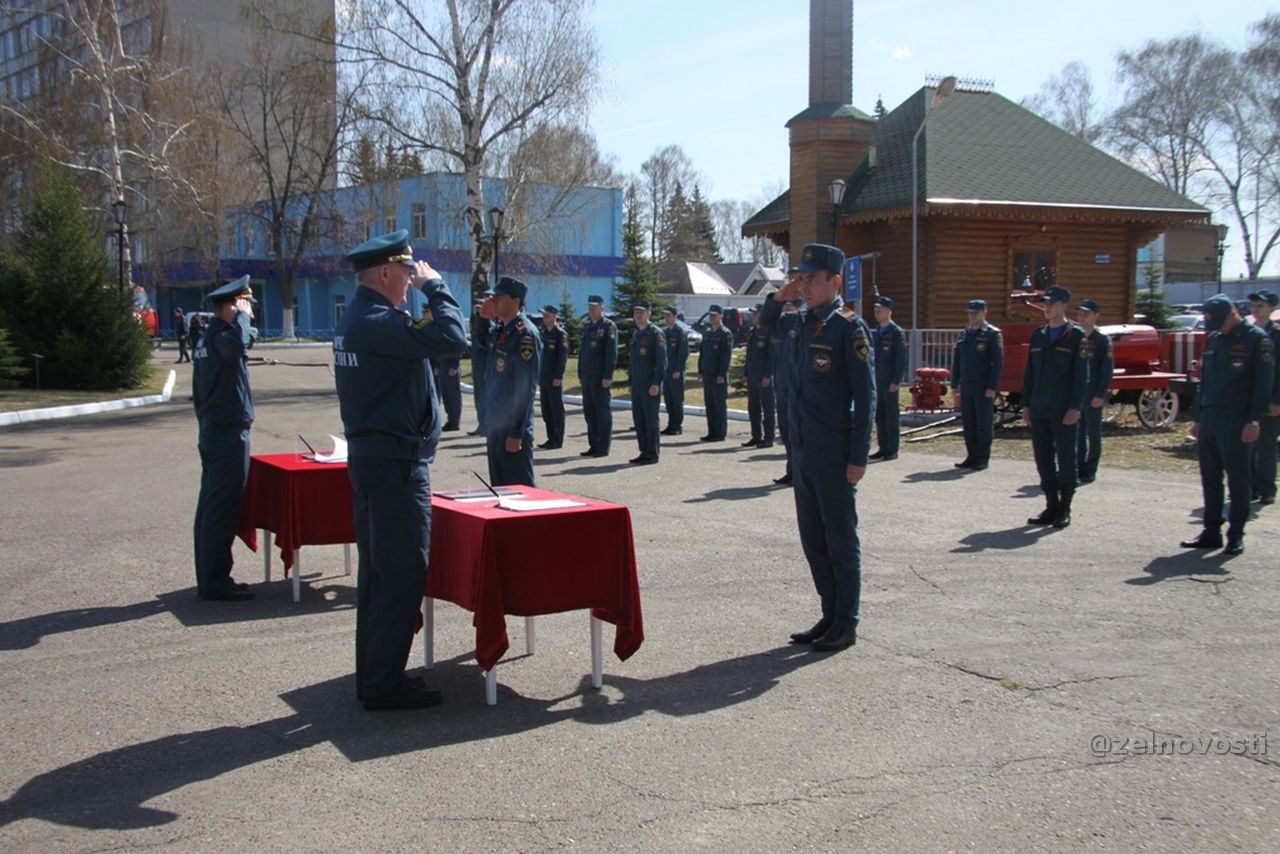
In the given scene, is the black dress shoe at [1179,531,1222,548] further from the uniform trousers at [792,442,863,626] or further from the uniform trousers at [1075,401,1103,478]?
the uniform trousers at [792,442,863,626]

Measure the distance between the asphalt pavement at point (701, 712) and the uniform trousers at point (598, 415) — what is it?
6178 mm

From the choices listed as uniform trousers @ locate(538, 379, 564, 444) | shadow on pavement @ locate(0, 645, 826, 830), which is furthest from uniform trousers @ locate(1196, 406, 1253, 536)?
uniform trousers @ locate(538, 379, 564, 444)

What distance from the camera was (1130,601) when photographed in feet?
23.1

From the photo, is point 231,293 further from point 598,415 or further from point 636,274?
point 636,274

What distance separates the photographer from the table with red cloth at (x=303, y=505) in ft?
23.2

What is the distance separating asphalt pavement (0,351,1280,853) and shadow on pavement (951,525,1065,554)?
49 mm

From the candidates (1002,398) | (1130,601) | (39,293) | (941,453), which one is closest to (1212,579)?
(1130,601)

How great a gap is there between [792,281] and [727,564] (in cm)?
239

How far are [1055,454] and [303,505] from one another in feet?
21.4

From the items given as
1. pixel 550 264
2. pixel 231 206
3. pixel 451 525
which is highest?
pixel 231 206

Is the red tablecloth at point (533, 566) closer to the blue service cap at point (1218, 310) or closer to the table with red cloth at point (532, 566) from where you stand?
the table with red cloth at point (532, 566)

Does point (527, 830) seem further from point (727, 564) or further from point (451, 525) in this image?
point (727, 564)

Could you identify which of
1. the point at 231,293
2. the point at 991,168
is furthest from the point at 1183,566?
the point at 991,168

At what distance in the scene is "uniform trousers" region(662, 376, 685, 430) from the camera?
18484 mm
